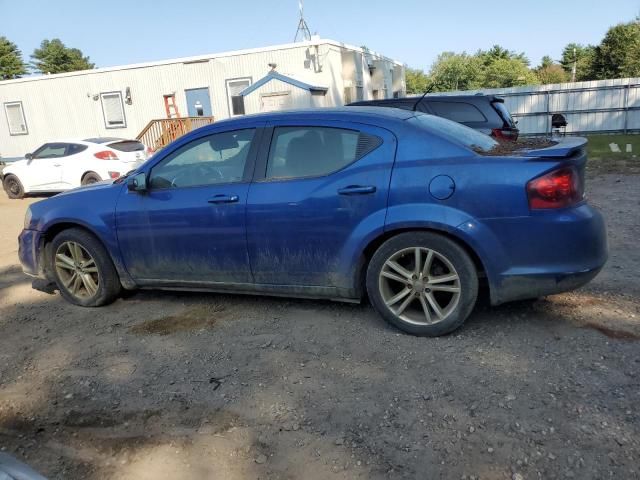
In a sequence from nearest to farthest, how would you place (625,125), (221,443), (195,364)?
1. (221,443)
2. (195,364)
3. (625,125)

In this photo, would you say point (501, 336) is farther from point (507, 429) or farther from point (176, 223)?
point (176, 223)

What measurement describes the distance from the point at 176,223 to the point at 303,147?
1.20 meters

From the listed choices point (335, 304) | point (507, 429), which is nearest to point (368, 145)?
point (335, 304)

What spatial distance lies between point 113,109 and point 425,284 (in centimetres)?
1952

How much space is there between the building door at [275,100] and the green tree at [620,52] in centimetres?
3205

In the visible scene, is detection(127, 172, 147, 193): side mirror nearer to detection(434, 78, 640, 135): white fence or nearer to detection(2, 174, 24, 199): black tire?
detection(2, 174, 24, 199): black tire

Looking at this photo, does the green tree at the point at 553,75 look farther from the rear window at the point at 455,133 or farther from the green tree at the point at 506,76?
the rear window at the point at 455,133

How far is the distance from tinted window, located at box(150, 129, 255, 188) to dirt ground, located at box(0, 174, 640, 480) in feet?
3.71

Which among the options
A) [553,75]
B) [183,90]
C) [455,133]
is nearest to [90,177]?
[183,90]

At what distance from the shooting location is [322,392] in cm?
317

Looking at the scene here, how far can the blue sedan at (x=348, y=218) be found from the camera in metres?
3.43

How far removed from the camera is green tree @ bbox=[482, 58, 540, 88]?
50281mm

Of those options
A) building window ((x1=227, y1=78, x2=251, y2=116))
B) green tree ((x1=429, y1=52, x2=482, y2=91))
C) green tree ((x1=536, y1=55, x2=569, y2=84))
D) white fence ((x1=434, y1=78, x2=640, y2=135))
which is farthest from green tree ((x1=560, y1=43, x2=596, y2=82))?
building window ((x1=227, y1=78, x2=251, y2=116))

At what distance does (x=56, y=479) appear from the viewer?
2564 millimetres
